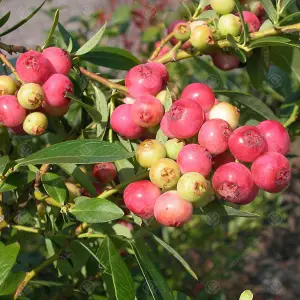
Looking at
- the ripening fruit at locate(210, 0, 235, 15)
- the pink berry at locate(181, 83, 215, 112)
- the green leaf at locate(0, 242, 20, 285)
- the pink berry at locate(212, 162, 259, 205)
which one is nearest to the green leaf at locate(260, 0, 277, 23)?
the ripening fruit at locate(210, 0, 235, 15)

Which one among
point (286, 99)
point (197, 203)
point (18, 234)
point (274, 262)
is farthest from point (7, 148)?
point (274, 262)

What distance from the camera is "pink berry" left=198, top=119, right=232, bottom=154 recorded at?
0.79 m

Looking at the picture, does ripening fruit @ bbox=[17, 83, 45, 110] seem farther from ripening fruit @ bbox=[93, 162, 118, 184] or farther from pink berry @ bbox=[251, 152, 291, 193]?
pink berry @ bbox=[251, 152, 291, 193]

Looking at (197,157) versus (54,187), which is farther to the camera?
(54,187)

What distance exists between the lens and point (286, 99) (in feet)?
4.36

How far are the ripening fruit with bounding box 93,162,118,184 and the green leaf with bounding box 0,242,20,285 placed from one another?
0.60 ft

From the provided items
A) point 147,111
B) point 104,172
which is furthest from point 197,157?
point 104,172

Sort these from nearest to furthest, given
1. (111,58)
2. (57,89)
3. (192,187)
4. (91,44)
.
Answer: (192,187) → (57,89) → (91,44) → (111,58)

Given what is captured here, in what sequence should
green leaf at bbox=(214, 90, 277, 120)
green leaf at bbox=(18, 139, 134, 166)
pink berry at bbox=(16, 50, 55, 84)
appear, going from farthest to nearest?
green leaf at bbox=(214, 90, 277, 120)
pink berry at bbox=(16, 50, 55, 84)
green leaf at bbox=(18, 139, 134, 166)

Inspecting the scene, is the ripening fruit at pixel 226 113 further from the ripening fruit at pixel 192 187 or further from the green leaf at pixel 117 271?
the green leaf at pixel 117 271

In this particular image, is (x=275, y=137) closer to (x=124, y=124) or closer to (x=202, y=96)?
(x=202, y=96)

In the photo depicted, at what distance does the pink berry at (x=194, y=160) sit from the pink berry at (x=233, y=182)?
2 cm

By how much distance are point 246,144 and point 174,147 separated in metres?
0.11

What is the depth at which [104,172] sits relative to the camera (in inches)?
36.9
